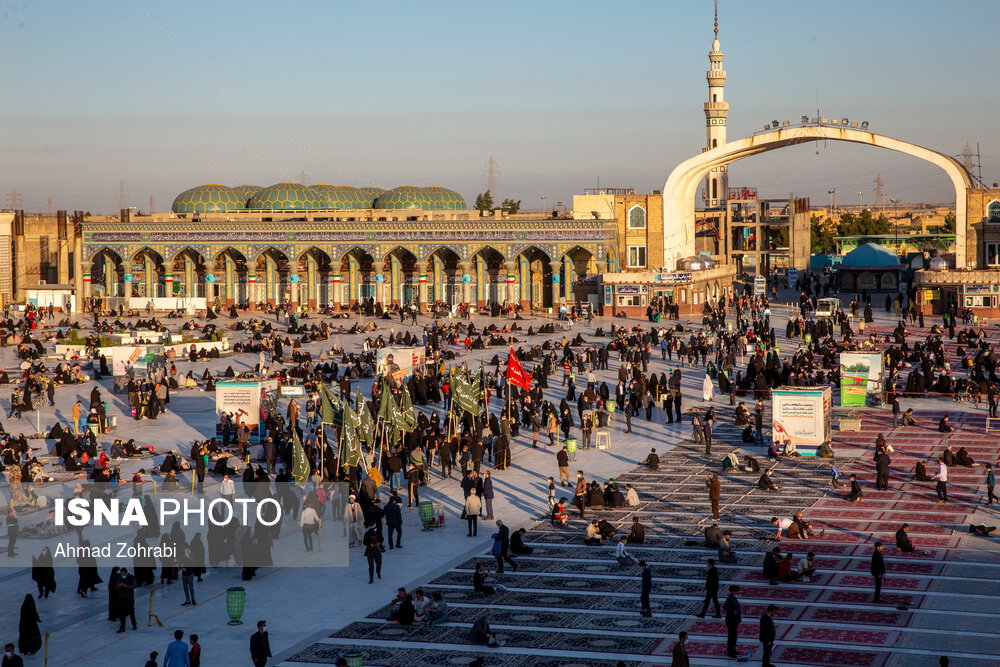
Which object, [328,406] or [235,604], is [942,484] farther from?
[235,604]

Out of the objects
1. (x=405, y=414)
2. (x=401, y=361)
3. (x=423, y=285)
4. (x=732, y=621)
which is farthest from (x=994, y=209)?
(x=732, y=621)

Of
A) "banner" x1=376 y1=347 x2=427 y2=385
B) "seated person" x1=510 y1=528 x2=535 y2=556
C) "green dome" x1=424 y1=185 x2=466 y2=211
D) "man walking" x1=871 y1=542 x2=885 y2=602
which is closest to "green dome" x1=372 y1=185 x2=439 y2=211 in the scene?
"green dome" x1=424 y1=185 x2=466 y2=211

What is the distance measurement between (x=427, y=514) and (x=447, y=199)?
5396 cm

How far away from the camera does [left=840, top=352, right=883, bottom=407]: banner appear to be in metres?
31.3

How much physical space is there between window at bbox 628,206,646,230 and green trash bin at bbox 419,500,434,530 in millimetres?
41700

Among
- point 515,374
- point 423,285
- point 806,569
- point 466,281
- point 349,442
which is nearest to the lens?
point 806,569

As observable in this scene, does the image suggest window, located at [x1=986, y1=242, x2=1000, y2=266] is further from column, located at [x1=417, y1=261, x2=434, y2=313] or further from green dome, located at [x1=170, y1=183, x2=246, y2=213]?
green dome, located at [x1=170, y1=183, x2=246, y2=213]

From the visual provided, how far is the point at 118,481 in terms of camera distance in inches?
932

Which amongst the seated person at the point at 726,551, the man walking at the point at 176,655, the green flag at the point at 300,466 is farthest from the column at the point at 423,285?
the man walking at the point at 176,655

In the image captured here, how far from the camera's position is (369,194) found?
78.1m

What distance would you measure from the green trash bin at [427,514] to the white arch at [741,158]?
129 feet

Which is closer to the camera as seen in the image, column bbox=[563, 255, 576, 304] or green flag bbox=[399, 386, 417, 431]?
green flag bbox=[399, 386, 417, 431]

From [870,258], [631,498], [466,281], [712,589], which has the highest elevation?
[870,258]

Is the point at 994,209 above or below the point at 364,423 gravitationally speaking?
above
